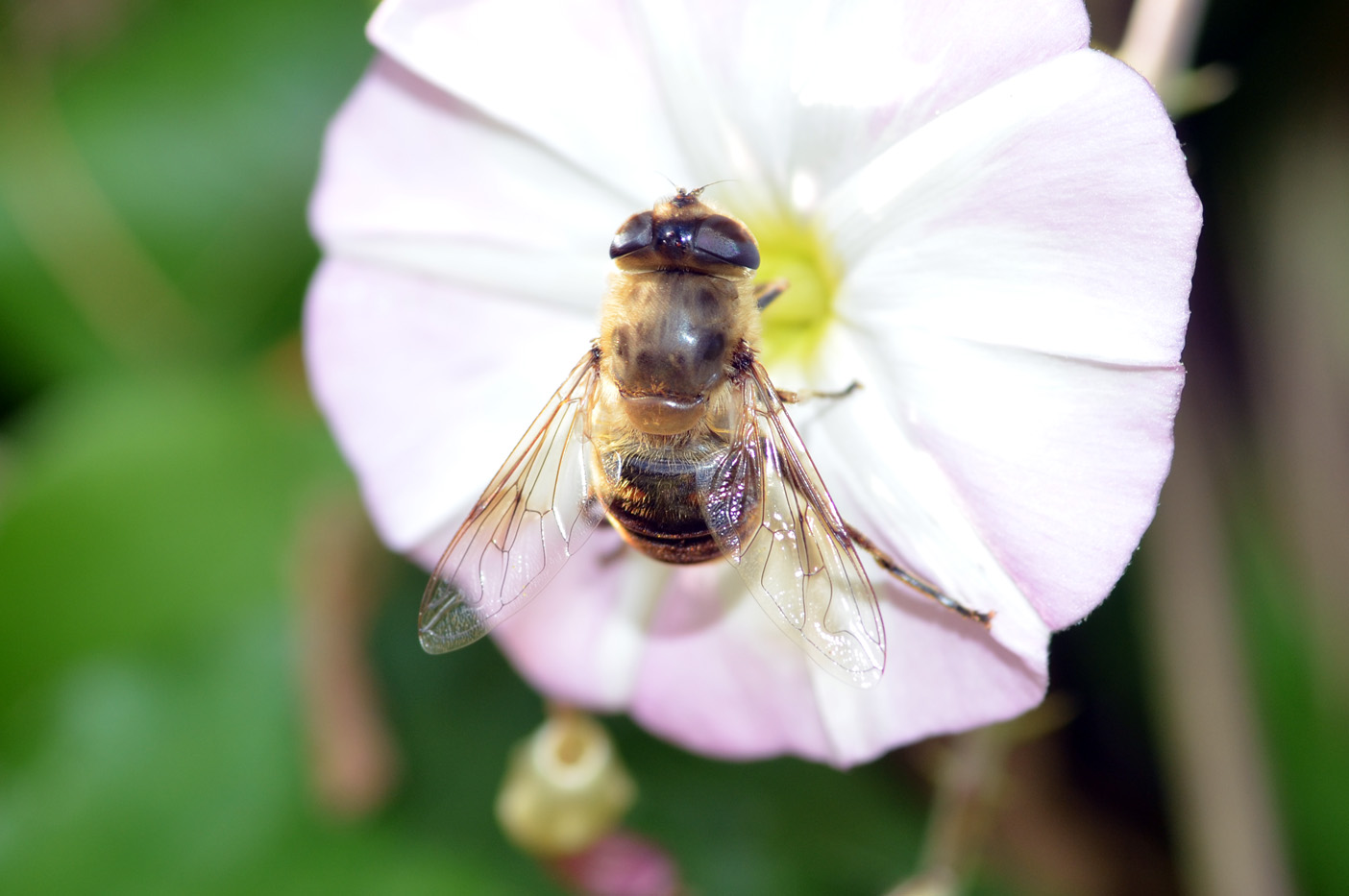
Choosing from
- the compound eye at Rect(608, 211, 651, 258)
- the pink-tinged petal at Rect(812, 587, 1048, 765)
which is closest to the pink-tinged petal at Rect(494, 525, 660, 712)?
the pink-tinged petal at Rect(812, 587, 1048, 765)

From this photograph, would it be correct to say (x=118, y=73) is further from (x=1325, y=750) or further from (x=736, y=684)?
(x=1325, y=750)

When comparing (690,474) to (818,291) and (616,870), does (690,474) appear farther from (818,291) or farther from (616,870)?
(616,870)

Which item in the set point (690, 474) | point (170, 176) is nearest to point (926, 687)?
point (690, 474)

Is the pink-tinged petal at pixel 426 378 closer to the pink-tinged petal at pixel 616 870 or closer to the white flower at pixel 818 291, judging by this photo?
the white flower at pixel 818 291

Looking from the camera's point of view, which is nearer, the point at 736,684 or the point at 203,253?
the point at 736,684

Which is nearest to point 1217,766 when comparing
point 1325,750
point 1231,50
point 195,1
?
point 1325,750

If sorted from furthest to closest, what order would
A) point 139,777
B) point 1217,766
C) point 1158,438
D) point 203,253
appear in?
1. point 203,253
2. point 139,777
3. point 1217,766
4. point 1158,438
